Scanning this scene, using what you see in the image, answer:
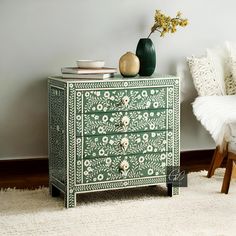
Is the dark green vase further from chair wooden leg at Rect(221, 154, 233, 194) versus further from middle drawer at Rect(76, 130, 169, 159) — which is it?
chair wooden leg at Rect(221, 154, 233, 194)

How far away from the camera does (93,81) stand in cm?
364

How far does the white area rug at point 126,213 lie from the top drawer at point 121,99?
565 millimetres

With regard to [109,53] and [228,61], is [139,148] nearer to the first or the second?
[109,53]

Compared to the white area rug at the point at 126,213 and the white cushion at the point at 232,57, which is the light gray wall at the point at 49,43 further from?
the white area rug at the point at 126,213

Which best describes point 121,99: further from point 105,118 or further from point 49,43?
point 49,43

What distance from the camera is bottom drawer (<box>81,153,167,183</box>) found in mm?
3705

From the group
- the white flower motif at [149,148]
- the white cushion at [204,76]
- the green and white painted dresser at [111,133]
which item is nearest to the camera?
the green and white painted dresser at [111,133]

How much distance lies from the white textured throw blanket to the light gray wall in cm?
39

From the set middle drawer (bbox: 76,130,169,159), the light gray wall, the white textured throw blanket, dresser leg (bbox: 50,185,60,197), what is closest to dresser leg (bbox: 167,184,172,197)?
middle drawer (bbox: 76,130,169,159)

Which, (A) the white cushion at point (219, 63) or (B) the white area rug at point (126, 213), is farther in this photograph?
(A) the white cushion at point (219, 63)

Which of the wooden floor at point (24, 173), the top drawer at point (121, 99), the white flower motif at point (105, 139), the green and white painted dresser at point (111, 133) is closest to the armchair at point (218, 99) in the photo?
the green and white painted dresser at point (111, 133)

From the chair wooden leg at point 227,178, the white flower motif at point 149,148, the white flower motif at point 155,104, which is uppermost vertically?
the white flower motif at point 155,104

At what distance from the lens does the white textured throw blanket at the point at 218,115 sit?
3.99m

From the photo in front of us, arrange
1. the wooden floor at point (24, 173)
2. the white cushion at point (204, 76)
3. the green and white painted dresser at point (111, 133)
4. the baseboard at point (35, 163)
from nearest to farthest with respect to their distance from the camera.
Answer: the green and white painted dresser at point (111, 133) < the wooden floor at point (24, 173) < the baseboard at point (35, 163) < the white cushion at point (204, 76)
